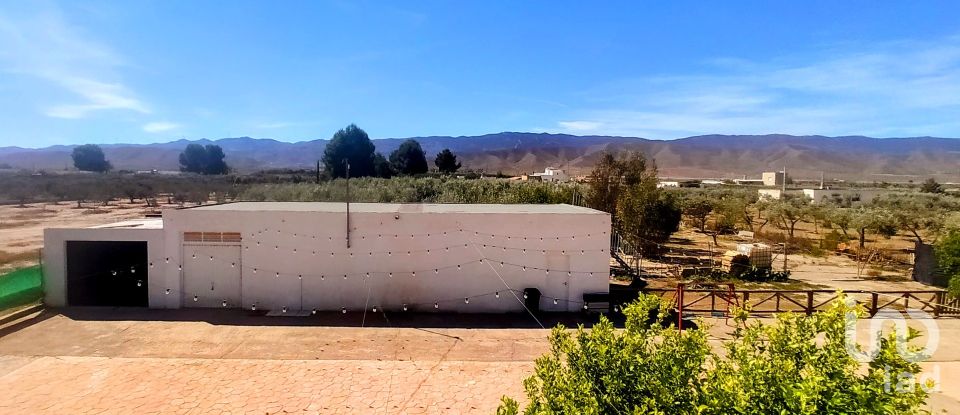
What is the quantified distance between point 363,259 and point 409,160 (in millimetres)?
47194

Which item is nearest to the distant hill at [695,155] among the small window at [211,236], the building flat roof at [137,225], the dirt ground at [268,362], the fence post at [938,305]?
the fence post at [938,305]

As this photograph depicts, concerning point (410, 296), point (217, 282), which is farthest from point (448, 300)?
point (217, 282)

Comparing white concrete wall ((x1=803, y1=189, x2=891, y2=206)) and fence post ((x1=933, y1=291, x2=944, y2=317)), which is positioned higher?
white concrete wall ((x1=803, y1=189, x2=891, y2=206))

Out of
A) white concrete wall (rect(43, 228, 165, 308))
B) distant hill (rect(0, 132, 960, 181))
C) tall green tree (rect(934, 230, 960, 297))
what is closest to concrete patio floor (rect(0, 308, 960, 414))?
white concrete wall (rect(43, 228, 165, 308))

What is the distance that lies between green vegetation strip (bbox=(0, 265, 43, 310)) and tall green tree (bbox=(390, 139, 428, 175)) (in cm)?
4531

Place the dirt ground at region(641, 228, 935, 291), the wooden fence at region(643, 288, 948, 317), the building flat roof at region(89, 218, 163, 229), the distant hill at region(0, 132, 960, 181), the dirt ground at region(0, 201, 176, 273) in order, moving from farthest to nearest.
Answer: the distant hill at region(0, 132, 960, 181) < the dirt ground at region(0, 201, 176, 273) < the dirt ground at region(641, 228, 935, 291) < the building flat roof at region(89, 218, 163, 229) < the wooden fence at region(643, 288, 948, 317)

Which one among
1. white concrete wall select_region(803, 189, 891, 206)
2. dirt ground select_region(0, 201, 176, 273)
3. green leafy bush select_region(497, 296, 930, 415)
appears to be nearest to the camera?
green leafy bush select_region(497, 296, 930, 415)

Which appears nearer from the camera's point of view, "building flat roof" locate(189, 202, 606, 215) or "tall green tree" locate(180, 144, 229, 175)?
"building flat roof" locate(189, 202, 606, 215)

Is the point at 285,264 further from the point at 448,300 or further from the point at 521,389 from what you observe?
the point at 521,389

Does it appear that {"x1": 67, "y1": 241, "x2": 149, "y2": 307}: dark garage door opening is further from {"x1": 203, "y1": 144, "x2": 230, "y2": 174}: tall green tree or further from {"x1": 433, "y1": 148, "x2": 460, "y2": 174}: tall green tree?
{"x1": 203, "y1": 144, "x2": 230, "y2": 174}: tall green tree

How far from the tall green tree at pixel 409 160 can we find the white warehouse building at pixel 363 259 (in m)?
45.0

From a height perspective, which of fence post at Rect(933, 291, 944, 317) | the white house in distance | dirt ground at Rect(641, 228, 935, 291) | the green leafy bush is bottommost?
dirt ground at Rect(641, 228, 935, 291)

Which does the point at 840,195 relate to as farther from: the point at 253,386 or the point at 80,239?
the point at 80,239

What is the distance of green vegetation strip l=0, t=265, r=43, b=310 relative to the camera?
12.6 meters
